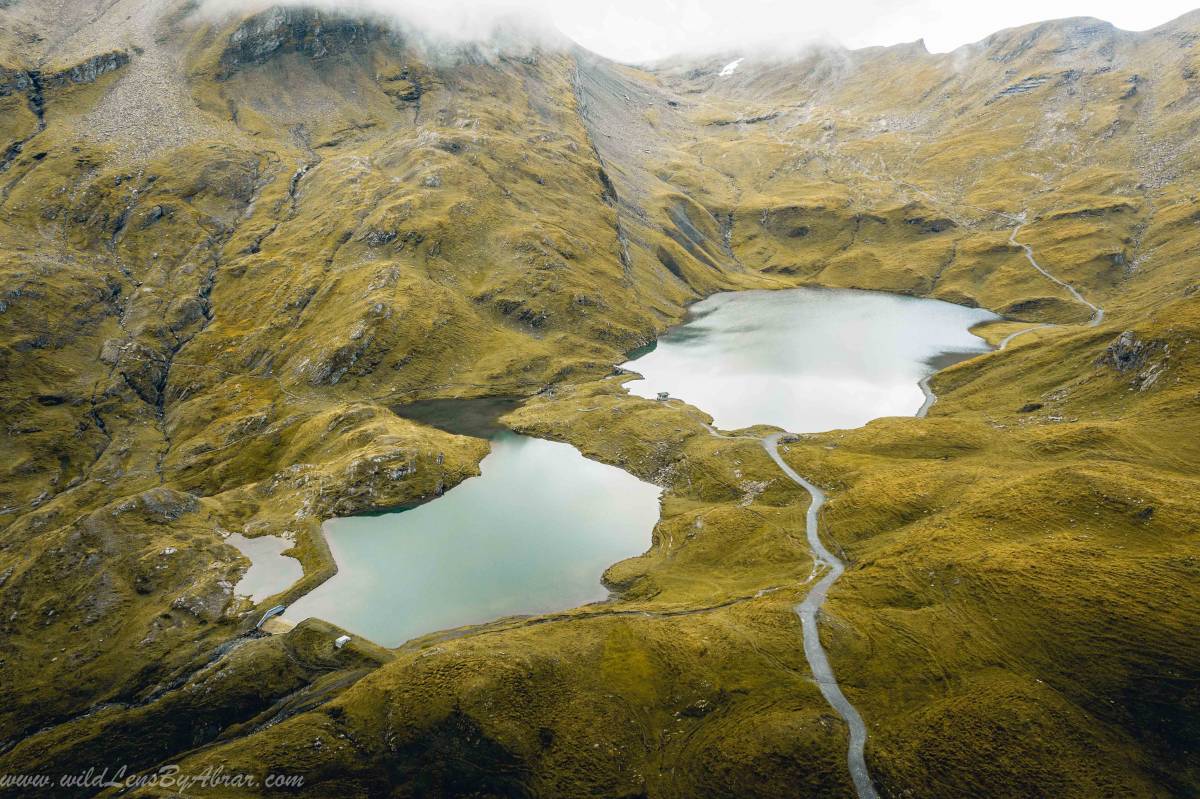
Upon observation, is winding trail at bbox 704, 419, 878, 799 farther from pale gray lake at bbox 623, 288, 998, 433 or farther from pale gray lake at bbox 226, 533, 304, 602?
pale gray lake at bbox 226, 533, 304, 602

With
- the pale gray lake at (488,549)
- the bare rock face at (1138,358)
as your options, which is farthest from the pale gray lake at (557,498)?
the bare rock face at (1138,358)

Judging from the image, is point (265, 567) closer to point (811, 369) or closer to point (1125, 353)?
point (811, 369)

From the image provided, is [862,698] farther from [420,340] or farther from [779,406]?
[420,340]

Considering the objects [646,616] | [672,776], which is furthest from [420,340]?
[672,776]

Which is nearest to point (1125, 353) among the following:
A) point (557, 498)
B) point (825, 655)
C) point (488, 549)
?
point (825, 655)

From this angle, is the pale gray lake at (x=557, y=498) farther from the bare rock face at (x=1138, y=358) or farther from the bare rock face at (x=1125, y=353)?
the bare rock face at (x=1138, y=358)

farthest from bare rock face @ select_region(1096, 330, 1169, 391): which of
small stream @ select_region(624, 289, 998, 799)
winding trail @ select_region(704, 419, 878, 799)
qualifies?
winding trail @ select_region(704, 419, 878, 799)
